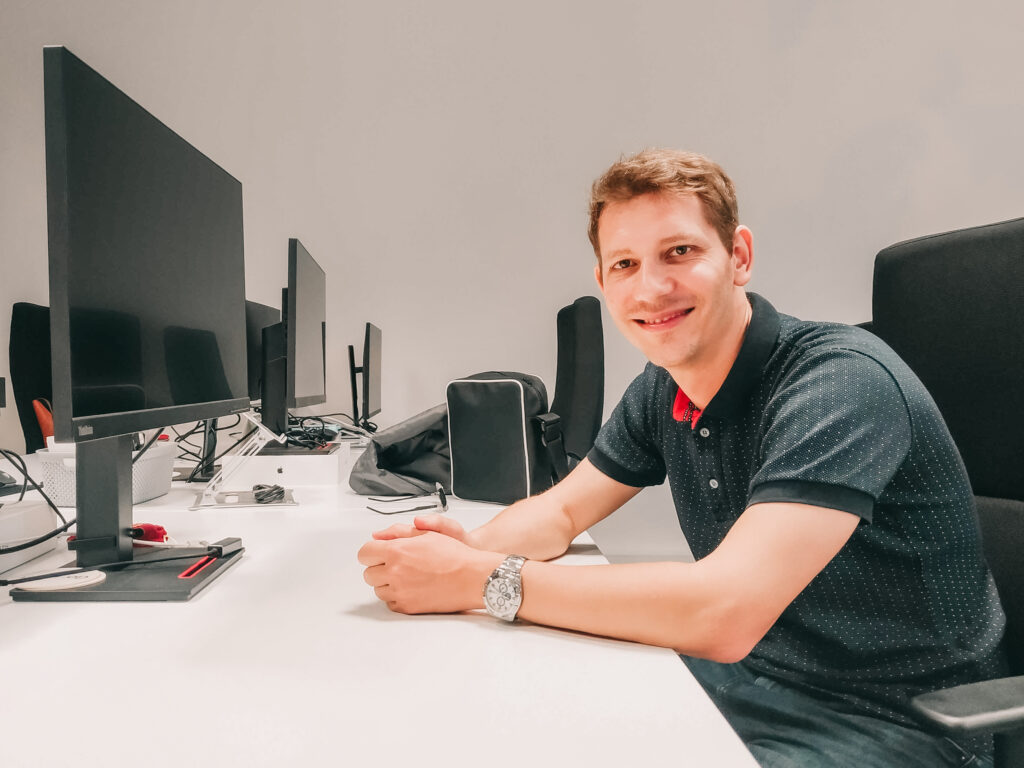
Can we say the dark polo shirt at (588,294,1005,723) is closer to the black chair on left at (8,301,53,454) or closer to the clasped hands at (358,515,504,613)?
the clasped hands at (358,515,504,613)

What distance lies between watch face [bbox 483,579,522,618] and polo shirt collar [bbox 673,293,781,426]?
0.41 m

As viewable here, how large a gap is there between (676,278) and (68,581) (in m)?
0.87

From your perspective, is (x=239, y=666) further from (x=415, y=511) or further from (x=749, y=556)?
(x=415, y=511)

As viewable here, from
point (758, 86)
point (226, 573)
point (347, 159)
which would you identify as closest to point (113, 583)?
point (226, 573)

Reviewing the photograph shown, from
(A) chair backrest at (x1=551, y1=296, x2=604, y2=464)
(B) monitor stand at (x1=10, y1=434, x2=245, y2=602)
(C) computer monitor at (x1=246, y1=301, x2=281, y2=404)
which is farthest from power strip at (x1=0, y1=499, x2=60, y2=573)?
(A) chair backrest at (x1=551, y1=296, x2=604, y2=464)

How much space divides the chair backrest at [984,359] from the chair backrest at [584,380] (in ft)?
2.86

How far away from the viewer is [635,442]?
105cm

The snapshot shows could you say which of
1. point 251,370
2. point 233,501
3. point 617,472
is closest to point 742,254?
point 617,472

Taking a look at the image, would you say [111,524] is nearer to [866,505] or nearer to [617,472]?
[617,472]

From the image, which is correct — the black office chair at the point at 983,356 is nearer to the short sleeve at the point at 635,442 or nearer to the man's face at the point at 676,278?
the man's face at the point at 676,278

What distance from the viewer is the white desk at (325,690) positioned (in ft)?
1.34

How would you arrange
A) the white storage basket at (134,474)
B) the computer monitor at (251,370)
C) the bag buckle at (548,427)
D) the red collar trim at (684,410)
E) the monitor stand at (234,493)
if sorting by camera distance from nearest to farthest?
1. the red collar trim at (684,410)
2. the white storage basket at (134,474)
3. the monitor stand at (234,493)
4. the bag buckle at (548,427)
5. the computer monitor at (251,370)

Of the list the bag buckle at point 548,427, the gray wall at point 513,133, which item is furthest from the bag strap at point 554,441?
the gray wall at point 513,133

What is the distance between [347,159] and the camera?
276cm
